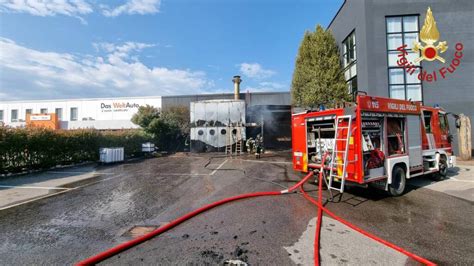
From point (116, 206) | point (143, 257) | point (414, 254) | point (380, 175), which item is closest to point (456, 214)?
point (380, 175)

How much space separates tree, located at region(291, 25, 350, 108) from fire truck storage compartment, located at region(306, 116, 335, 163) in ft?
30.0

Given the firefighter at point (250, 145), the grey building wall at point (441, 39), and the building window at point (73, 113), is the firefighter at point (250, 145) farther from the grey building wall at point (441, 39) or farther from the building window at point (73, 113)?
the building window at point (73, 113)

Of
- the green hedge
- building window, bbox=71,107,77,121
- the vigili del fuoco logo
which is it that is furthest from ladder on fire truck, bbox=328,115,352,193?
building window, bbox=71,107,77,121

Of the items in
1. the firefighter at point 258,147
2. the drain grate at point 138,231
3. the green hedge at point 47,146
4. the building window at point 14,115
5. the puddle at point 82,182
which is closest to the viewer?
the drain grate at point 138,231

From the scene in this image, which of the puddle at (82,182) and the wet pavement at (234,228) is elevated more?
the puddle at (82,182)

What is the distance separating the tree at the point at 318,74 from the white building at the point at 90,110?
2373cm

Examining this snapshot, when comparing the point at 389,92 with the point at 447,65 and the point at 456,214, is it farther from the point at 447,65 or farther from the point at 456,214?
the point at 456,214

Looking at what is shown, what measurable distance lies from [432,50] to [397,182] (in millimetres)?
12258

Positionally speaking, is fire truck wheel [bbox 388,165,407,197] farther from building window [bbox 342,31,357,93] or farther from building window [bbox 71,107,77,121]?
building window [bbox 71,107,77,121]

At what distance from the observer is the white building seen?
3609 centimetres

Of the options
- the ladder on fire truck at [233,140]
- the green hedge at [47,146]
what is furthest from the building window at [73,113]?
the ladder on fire truck at [233,140]

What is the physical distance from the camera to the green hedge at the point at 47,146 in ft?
34.6

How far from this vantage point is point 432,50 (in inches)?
555

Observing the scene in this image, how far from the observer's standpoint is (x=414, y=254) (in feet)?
11.0
